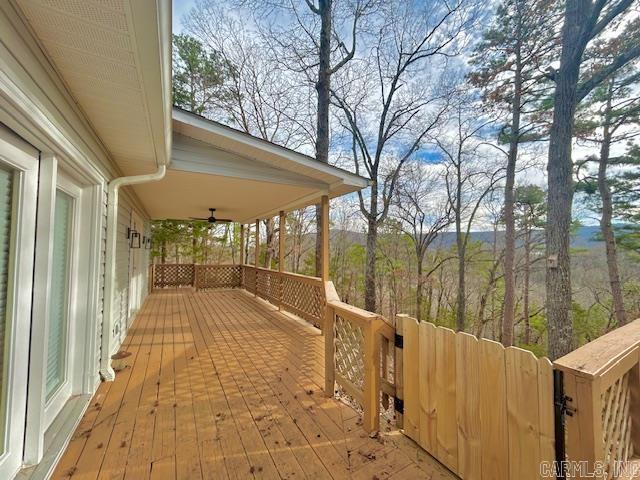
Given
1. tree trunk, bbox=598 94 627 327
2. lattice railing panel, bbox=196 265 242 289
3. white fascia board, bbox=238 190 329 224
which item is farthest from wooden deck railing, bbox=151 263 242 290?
tree trunk, bbox=598 94 627 327

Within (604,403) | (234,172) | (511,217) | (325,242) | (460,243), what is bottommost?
(604,403)

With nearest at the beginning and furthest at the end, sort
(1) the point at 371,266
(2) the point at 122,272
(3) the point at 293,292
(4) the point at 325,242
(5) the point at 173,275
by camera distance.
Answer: (2) the point at 122,272 → (4) the point at 325,242 → (3) the point at 293,292 → (1) the point at 371,266 → (5) the point at 173,275

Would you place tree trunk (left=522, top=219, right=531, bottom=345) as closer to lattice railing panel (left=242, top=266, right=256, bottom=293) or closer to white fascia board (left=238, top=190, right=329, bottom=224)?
white fascia board (left=238, top=190, right=329, bottom=224)

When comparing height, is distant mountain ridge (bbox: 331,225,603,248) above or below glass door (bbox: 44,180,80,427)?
above

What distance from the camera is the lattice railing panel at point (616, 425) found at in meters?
1.34

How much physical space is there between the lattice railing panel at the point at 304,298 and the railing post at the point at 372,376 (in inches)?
106

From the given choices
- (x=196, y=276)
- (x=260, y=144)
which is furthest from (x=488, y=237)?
(x=260, y=144)

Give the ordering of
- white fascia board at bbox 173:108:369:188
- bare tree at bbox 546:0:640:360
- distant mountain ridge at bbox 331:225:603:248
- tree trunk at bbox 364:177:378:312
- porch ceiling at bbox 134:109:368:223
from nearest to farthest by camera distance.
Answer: white fascia board at bbox 173:108:369:188
porch ceiling at bbox 134:109:368:223
bare tree at bbox 546:0:640:360
tree trunk at bbox 364:177:378:312
distant mountain ridge at bbox 331:225:603:248

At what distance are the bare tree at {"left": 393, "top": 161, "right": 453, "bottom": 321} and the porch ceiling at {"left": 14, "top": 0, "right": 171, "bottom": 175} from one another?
456 inches

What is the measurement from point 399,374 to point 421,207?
470 inches

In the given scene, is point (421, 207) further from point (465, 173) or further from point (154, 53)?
point (154, 53)

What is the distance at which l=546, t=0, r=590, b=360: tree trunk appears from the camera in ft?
17.0

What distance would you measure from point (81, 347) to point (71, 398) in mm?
410

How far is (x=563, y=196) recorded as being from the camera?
521cm
